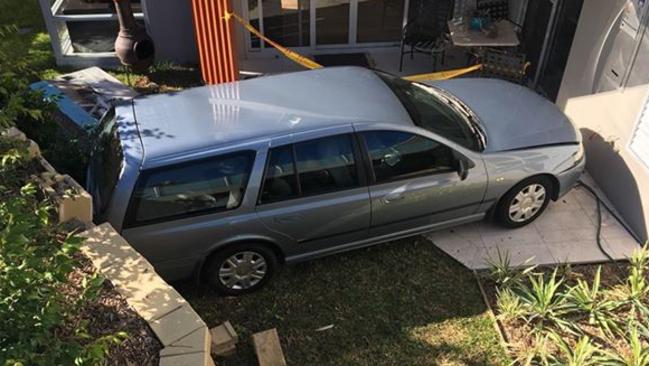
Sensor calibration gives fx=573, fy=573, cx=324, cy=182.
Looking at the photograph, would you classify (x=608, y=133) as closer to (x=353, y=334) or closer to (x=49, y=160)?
(x=353, y=334)

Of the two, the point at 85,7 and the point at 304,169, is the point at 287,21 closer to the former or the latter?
the point at 85,7

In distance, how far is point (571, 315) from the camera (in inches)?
202

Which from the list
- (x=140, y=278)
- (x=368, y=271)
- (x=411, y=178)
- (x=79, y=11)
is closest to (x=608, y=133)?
(x=411, y=178)

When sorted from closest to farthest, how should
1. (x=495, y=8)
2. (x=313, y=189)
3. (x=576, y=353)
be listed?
1. (x=576, y=353)
2. (x=313, y=189)
3. (x=495, y=8)

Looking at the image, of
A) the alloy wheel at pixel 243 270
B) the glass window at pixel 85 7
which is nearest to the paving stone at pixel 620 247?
the alloy wheel at pixel 243 270

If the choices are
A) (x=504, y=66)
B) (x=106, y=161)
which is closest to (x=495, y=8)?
(x=504, y=66)

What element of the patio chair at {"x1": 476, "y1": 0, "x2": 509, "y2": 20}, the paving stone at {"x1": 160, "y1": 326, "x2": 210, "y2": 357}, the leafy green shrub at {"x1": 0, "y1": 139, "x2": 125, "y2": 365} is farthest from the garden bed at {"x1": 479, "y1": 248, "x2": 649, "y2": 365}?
the patio chair at {"x1": 476, "y1": 0, "x2": 509, "y2": 20}

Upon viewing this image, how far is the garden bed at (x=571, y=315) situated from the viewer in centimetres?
474

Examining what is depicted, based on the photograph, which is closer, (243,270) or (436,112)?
(243,270)

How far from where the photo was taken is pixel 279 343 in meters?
4.84

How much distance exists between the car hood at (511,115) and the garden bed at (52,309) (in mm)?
3668

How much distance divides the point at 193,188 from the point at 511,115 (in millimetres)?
3364

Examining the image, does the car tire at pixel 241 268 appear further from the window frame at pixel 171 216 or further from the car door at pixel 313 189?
the window frame at pixel 171 216

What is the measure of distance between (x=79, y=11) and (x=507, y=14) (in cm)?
678
